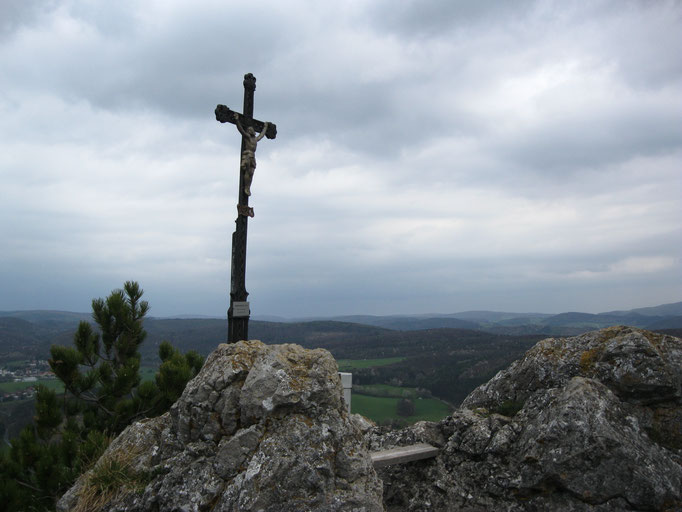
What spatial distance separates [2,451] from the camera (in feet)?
26.2

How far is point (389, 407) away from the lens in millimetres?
41219

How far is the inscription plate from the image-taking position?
31.4ft

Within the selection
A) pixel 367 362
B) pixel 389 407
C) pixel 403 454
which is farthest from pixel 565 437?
pixel 367 362

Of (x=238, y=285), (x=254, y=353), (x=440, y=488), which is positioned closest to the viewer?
(x=254, y=353)

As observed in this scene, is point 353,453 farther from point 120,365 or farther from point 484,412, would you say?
point 120,365

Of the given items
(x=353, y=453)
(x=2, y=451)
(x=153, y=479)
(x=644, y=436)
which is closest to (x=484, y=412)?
(x=644, y=436)

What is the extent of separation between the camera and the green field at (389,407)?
35375mm

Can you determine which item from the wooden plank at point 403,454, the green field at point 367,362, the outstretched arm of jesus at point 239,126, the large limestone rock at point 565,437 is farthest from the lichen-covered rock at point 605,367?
the green field at point 367,362

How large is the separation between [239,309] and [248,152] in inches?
141

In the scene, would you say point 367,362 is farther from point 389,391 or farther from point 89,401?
point 89,401

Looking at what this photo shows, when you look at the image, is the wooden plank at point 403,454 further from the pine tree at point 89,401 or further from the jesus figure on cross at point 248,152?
the jesus figure on cross at point 248,152

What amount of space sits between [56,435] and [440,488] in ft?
24.3

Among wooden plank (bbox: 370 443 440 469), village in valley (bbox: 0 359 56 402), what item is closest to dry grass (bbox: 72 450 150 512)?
wooden plank (bbox: 370 443 440 469)

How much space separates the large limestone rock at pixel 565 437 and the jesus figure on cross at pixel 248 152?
6069mm
